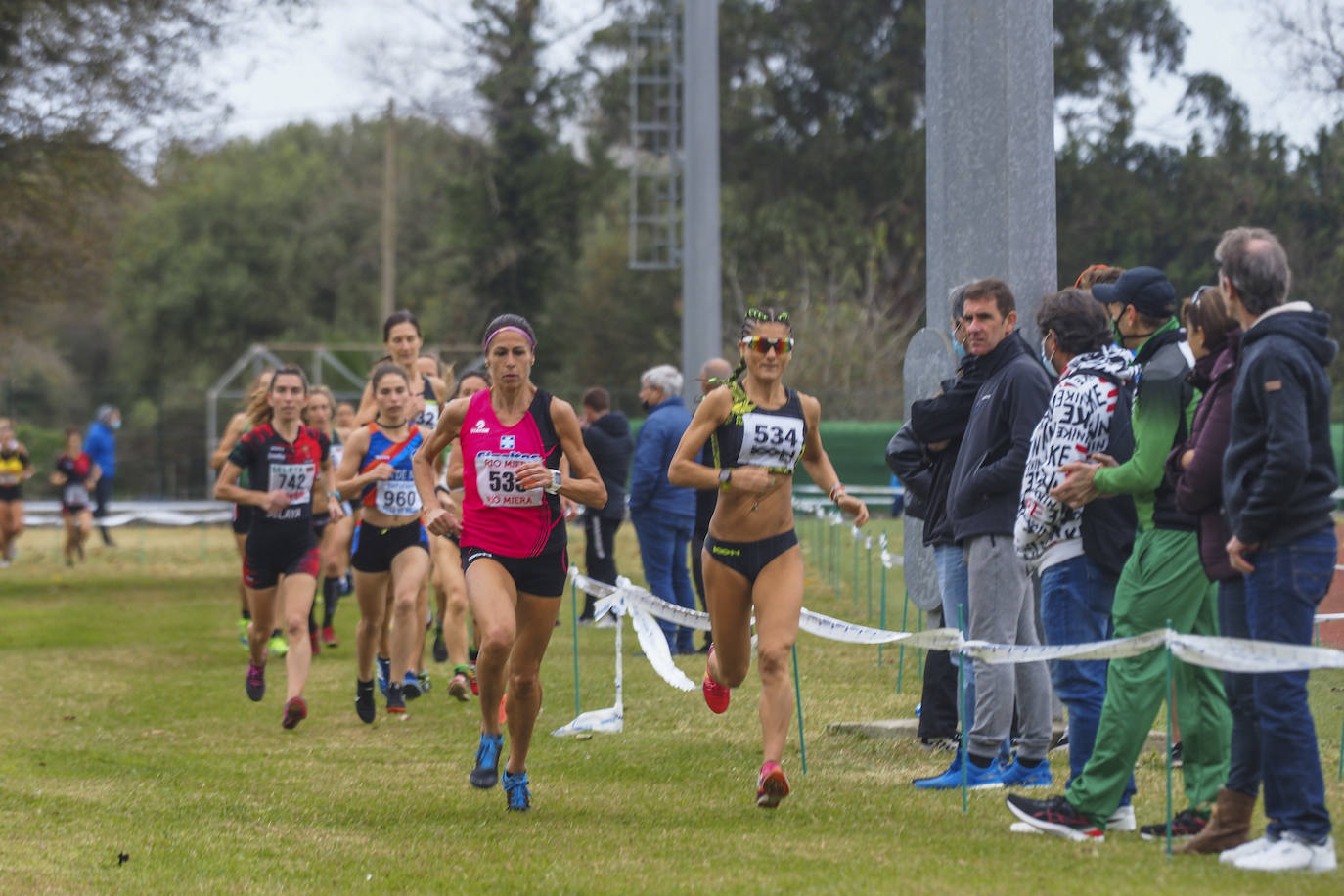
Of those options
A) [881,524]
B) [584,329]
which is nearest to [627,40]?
[584,329]

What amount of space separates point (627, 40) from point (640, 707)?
3900 centimetres

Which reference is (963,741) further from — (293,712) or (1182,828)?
(293,712)

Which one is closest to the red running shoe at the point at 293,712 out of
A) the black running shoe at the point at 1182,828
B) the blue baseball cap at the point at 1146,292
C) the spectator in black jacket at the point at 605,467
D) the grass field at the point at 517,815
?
the grass field at the point at 517,815

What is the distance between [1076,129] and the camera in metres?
43.8

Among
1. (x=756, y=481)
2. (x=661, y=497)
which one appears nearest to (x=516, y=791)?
(x=756, y=481)

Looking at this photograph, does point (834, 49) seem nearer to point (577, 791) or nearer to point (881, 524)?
point (881, 524)

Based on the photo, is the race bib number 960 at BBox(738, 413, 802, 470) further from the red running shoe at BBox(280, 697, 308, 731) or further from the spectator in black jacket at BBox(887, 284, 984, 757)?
the red running shoe at BBox(280, 697, 308, 731)

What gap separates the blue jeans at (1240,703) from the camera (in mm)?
5824

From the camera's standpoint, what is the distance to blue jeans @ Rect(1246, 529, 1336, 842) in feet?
18.0

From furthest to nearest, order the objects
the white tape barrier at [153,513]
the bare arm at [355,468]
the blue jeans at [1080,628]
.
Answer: the white tape barrier at [153,513], the bare arm at [355,468], the blue jeans at [1080,628]

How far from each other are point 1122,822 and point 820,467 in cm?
229

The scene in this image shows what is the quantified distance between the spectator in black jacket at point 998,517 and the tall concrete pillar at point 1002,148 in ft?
5.86

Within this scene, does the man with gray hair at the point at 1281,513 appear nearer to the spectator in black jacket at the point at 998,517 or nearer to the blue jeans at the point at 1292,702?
the blue jeans at the point at 1292,702

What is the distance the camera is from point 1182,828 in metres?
6.28
